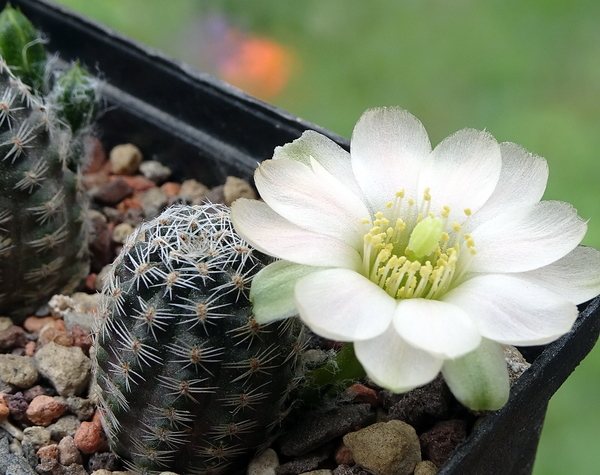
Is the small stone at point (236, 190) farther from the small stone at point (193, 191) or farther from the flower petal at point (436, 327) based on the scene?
the flower petal at point (436, 327)

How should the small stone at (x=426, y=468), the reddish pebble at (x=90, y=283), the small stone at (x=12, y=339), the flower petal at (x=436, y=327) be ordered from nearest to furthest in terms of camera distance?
the flower petal at (x=436, y=327)
the small stone at (x=426, y=468)
the small stone at (x=12, y=339)
the reddish pebble at (x=90, y=283)

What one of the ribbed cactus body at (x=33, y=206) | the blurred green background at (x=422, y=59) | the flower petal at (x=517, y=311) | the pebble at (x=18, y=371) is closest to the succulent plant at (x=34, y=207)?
the ribbed cactus body at (x=33, y=206)

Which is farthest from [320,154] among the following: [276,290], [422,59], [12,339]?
[422,59]

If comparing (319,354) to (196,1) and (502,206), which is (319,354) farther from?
(196,1)

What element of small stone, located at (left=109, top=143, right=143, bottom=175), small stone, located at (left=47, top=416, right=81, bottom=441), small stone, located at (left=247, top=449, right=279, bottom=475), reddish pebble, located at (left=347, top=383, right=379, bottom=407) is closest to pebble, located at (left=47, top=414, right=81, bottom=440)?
small stone, located at (left=47, top=416, right=81, bottom=441)

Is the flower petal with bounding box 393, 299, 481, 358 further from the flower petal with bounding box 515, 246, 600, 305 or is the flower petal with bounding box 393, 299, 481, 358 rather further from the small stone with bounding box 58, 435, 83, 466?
the small stone with bounding box 58, 435, 83, 466
